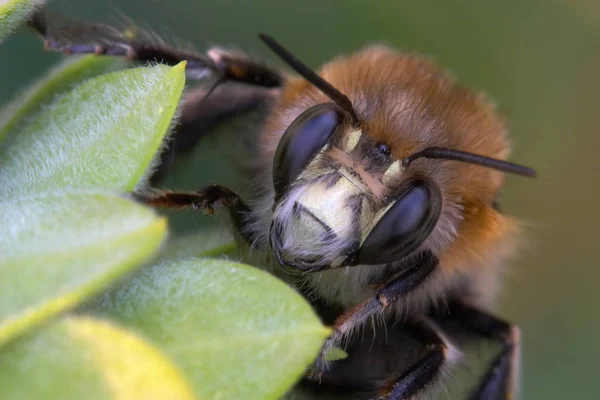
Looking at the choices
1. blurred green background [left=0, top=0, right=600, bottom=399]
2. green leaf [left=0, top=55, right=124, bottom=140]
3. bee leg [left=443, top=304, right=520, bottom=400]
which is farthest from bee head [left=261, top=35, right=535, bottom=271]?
blurred green background [left=0, top=0, right=600, bottom=399]

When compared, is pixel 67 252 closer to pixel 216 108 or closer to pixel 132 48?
pixel 132 48

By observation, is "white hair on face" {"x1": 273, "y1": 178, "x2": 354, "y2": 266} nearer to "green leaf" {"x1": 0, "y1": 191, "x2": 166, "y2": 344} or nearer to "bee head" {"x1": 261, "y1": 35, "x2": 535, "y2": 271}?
"bee head" {"x1": 261, "y1": 35, "x2": 535, "y2": 271}

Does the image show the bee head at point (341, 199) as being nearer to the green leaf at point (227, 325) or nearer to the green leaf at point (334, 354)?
the green leaf at point (334, 354)

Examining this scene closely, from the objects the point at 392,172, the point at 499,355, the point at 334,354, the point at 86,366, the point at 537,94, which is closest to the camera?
the point at 86,366

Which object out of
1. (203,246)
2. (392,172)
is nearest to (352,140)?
(392,172)

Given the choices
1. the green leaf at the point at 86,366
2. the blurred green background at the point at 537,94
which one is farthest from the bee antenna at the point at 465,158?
the blurred green background at the point at 537,94
